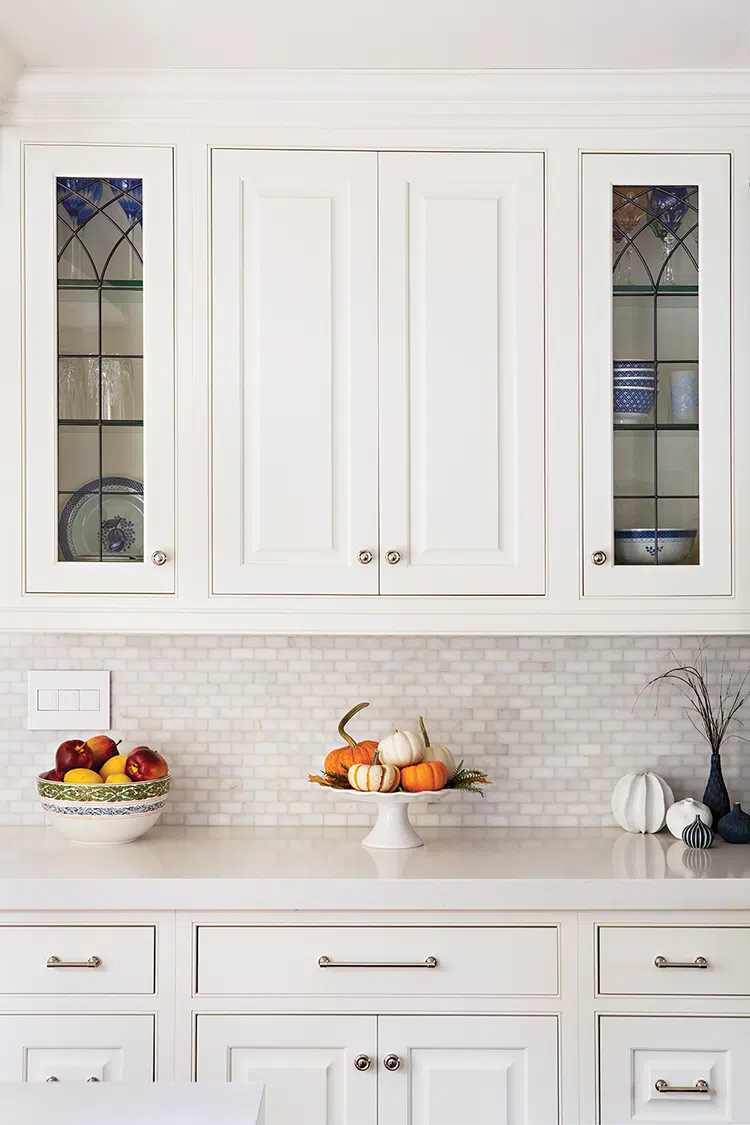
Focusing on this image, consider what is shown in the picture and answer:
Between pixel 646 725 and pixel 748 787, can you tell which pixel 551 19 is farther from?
pixel 748 787

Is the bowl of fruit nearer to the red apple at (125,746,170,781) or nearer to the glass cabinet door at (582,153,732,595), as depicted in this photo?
the red apple at (125,746,170,781)

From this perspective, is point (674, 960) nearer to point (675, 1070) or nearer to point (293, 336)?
point (675, 1070)

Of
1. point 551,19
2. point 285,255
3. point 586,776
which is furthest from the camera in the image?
point 586,776

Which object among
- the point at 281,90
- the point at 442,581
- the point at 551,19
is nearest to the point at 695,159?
the point at 551,19

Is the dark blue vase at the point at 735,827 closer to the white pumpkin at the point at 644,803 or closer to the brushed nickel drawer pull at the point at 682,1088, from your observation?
the white pumpkin at the point at 644,803

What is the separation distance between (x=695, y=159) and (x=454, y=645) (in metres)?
1.21

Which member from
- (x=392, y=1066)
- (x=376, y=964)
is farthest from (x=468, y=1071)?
(x=376, y=964)

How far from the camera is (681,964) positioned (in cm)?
196

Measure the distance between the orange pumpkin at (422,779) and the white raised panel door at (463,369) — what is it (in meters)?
0.37

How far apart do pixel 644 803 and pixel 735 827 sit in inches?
8.0

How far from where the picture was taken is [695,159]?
218 centimetres

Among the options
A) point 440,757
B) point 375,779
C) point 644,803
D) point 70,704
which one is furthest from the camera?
point 70,704

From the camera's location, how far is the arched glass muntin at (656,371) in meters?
2.18

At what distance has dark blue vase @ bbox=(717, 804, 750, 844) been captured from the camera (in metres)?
2.27
